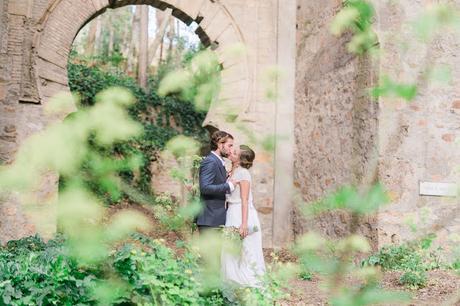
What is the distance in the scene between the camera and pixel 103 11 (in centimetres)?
753

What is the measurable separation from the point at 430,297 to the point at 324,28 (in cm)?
394

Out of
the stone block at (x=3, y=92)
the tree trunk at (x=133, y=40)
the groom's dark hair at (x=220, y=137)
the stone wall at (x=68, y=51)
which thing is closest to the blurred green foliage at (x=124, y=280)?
the groom's dark hair at (x=220, y=137)

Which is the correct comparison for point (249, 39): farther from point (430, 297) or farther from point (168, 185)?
point (168, 185)

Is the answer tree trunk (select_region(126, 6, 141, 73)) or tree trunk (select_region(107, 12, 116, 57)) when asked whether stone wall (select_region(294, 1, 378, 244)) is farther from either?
tree trunk (select_region(107, 12, 116, 57))

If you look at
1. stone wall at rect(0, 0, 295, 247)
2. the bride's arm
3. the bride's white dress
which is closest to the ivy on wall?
stone wall at rect(0, 0, 295, 247)

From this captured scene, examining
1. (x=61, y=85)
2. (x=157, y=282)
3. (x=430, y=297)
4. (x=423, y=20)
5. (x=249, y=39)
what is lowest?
(x=430, y=297)

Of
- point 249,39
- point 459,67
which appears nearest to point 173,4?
point 249,39

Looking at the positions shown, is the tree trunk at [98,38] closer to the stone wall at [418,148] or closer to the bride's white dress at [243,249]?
the stone wall at [418,148]

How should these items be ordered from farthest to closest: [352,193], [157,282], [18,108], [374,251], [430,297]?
[18,108] < [374,251] < [430,297] < [157,282] < [352,193]

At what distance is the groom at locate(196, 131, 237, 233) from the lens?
171 inches

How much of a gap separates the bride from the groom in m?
0.08

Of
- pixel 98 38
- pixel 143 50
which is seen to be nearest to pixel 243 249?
pixel 143 50

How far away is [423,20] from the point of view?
85 centimetres

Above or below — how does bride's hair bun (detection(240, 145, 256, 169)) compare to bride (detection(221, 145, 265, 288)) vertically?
above
